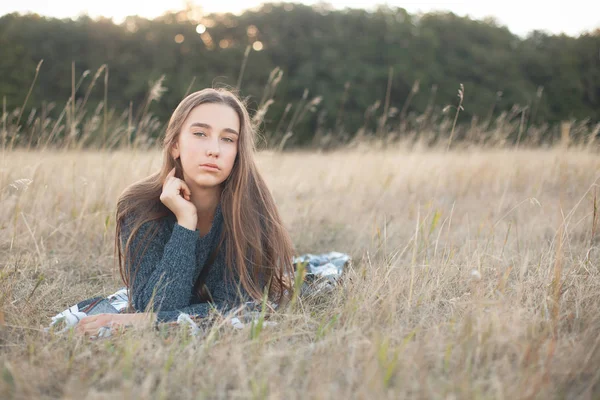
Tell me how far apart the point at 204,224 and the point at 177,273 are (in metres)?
0.40

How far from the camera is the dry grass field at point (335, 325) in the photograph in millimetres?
1248

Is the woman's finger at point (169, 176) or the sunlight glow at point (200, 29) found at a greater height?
the sunlight glow at point (200, 29)

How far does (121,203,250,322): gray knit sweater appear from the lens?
1857 mm

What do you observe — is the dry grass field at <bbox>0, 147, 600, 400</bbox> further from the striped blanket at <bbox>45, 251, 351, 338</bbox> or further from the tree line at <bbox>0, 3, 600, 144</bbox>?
the tree line at <bbox>0, 3, 600, 144</bbox>

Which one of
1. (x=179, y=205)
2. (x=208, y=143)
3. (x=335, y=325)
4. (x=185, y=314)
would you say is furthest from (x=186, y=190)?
(x=335, y=325)

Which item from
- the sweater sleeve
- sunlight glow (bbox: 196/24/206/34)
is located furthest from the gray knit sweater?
sunlight glow (bbox: 196/24/206/34)

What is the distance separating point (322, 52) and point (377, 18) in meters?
→ 2.67

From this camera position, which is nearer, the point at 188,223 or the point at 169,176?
the point at 188,223

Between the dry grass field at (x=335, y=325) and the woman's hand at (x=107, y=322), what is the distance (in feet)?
0.24

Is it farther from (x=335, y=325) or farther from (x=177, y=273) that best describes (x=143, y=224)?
(x=335, y=325)

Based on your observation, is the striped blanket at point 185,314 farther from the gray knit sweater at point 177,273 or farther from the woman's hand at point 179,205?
the woman's hand at point 179,205

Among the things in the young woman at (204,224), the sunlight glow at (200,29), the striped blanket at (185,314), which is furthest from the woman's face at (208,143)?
the sunlight glow at (200,29)

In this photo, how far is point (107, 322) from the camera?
176cm

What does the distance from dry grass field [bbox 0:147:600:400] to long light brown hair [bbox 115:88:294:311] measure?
24 cm
